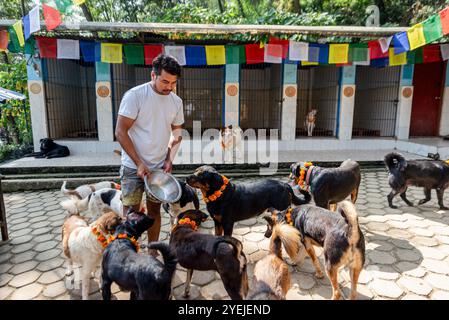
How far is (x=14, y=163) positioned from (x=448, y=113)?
14305 millimetres

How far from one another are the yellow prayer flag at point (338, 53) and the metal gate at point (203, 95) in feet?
21.3

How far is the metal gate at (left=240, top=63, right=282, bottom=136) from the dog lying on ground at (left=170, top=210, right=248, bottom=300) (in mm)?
11357

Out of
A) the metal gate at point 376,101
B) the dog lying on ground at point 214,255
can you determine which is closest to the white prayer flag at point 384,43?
the metal gate at point 376,101

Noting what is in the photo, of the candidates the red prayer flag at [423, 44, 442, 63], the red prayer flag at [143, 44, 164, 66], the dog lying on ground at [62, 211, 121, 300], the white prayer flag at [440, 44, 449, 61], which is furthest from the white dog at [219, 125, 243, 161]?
the white prayer flag at [440, 44, 449, 61]

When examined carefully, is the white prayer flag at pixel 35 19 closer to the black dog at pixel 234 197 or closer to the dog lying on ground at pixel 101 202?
the dog lying on ground at pixel 101 202

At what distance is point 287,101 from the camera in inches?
378

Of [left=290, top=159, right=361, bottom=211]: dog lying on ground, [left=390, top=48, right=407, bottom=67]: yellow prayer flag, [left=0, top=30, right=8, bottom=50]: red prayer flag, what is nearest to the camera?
[left=290, top=159, right=361, bottom=211]: dog lying on ground

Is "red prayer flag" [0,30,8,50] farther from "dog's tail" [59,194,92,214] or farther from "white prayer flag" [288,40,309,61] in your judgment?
"white prayer flag" [288,40,309,61]

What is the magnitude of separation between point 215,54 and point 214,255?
23.8 feet

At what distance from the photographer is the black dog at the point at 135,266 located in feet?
6.53

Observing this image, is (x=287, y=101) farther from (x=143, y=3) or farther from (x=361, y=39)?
(x=143, y=3)

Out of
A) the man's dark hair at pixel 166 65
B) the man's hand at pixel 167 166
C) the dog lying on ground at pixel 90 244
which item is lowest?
the dog lying on ground at pixel 90 244

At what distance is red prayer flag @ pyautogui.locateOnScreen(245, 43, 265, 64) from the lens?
28.1ft

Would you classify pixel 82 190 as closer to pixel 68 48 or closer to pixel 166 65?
pixel 166 65
